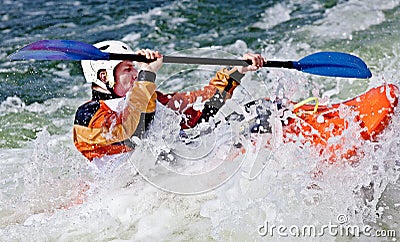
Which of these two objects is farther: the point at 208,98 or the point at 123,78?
the point at 208,98

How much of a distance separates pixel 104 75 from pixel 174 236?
2.88 feet

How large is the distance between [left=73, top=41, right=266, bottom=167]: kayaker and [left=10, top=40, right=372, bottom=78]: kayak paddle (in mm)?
107

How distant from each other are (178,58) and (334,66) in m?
0.96

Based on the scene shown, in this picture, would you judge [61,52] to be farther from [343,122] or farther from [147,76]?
[343,122]

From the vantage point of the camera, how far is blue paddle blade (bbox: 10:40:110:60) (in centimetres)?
292

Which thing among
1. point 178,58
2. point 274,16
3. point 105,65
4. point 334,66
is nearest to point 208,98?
point 178,58

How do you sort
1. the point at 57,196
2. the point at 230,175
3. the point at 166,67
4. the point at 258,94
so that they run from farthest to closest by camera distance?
the point at 166,67
the point at 258,94
the point at 57,196
the point at 230,175

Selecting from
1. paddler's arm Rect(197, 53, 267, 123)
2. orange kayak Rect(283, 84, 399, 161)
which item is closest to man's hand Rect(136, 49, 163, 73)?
paddler's arm Rect(197, 53, 267, 123)

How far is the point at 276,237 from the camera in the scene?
281 cm

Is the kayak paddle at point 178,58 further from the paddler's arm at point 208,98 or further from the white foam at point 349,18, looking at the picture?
the white foam at point 349,18

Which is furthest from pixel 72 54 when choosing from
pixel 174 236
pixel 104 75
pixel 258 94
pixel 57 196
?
pixel 258 94

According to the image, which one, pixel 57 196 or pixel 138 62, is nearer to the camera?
pixel 138 62

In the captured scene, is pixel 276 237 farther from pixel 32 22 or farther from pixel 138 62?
pixel 32 22

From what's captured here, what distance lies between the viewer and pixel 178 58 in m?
2.90
